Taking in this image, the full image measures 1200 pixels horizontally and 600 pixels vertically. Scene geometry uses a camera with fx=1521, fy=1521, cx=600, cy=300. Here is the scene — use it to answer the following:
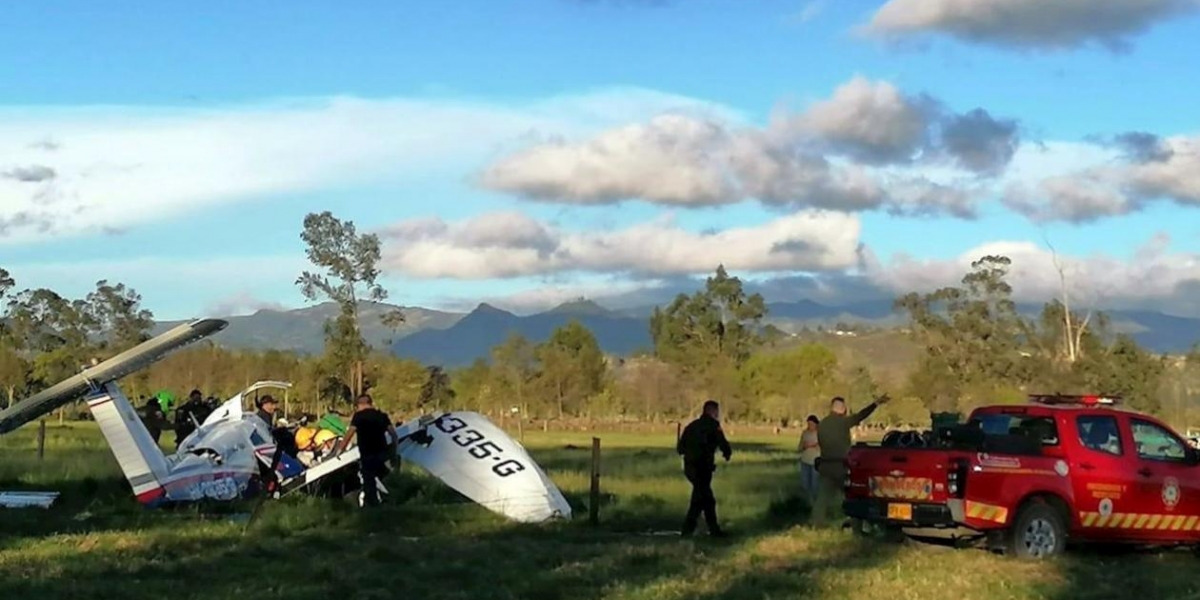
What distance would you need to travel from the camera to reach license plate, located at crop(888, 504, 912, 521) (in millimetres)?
15625

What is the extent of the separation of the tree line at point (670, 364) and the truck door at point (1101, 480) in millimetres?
54675

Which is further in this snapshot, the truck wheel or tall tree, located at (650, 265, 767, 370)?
tall tree, located at (650, 265, 767, 370)

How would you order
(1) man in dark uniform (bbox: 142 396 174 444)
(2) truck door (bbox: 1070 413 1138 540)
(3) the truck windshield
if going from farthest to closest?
(1) man in dark uniform (bbox: 142 396 174 444) < (3) the truck windshield < (2) truck door (bbox: 1070 413 1138 540)

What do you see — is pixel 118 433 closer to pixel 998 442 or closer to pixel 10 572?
pixel 10 572

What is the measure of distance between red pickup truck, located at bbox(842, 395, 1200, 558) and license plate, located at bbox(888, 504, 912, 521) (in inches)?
0.5

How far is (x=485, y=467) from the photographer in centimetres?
1938

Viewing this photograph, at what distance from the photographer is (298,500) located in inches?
782

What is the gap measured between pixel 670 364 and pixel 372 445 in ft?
256

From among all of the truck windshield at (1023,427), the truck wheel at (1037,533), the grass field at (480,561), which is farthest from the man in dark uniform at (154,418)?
the truck wheel at (1037,533)

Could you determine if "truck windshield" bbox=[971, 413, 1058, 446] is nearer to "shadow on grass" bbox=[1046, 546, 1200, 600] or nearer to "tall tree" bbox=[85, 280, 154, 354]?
"shadow on grass" bbox=[1046, 546, 1200, 600]

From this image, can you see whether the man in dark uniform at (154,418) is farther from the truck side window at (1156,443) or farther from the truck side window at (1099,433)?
the truck side window at (1156,443)

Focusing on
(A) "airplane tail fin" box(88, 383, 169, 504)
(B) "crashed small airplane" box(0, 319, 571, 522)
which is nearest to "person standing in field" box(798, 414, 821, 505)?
(B) "crashed small airplane" box(0, 319, 571, 522)

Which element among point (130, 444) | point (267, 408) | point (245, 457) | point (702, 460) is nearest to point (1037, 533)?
point (702, 460)

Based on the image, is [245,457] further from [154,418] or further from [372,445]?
[154,418]
